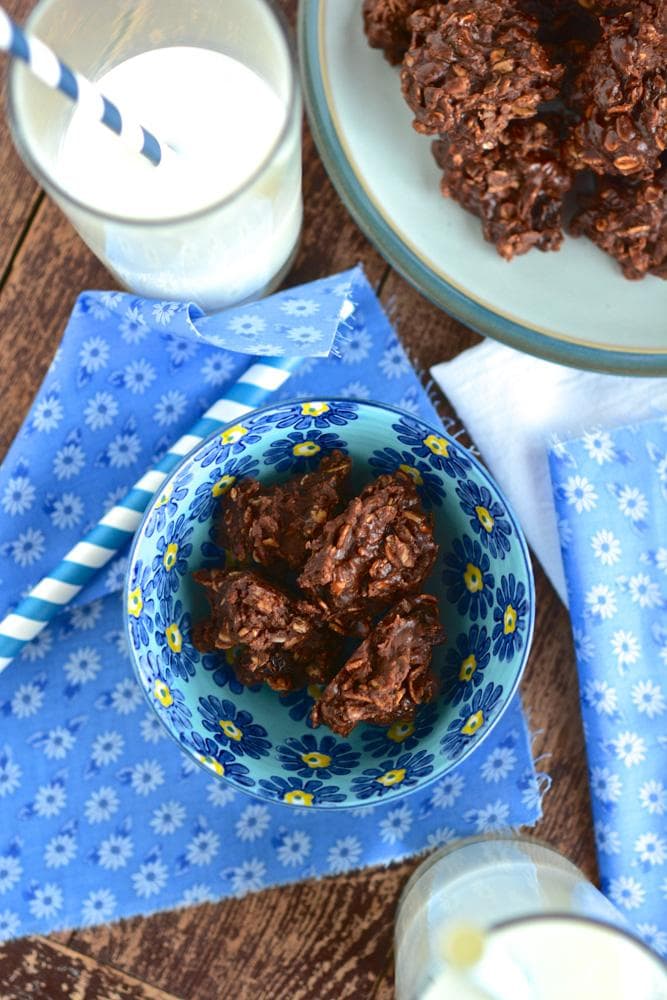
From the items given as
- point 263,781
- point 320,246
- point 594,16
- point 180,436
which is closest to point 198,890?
point 263,781

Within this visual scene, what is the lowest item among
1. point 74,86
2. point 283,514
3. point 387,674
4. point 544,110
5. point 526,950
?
point 526,950

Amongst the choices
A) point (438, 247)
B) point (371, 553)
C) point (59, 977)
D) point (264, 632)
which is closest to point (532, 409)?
point (438, 247)

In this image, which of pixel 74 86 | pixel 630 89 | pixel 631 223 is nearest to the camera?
pixel 74 86

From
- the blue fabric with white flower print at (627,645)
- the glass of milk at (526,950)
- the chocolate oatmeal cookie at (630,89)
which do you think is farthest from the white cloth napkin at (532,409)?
the glass of milk at (526,950)

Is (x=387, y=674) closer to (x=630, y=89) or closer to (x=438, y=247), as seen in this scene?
(x=438, y=247)

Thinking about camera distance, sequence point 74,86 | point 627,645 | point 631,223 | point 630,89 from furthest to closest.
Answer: point 627,645
point 631,223
point 630,89
point 74,86

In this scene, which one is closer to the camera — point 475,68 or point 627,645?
point 475,68
